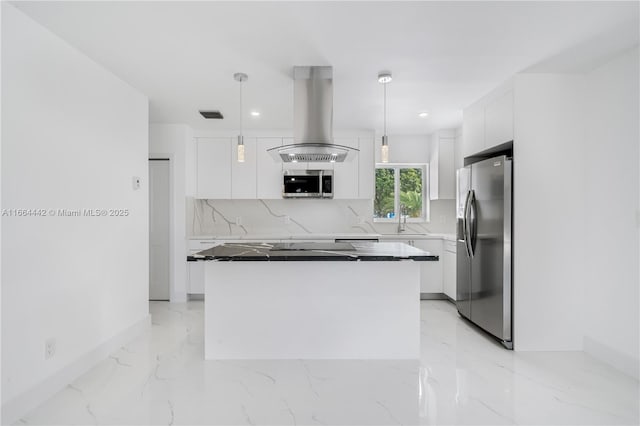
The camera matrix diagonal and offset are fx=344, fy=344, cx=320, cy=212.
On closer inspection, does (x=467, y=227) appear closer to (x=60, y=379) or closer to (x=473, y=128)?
(x=473, y=128)

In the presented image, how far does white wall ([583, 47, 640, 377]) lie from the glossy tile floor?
0.27 m

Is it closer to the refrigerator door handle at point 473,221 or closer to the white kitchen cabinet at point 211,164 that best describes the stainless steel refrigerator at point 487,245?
the refrigerator door handle at point 473,221

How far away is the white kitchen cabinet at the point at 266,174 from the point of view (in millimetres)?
4988

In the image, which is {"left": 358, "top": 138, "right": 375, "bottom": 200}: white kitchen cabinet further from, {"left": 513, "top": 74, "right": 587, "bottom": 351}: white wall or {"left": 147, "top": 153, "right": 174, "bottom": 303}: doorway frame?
{"left": 147, "top": 153, "right": 174, "bottom": 303}: doorway frame

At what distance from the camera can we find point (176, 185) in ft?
15.2

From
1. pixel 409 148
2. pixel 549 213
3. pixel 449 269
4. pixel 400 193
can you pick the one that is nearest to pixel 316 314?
pixel 549 213

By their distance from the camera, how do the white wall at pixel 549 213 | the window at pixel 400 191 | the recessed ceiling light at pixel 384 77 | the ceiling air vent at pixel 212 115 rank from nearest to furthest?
the recessed ceiling light at pixel 384 77
the white wall at pixel 549 213
the ceiling air vent at pixel 212 115
the window at pixel 400 191

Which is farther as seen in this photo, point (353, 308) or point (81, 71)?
point (353, 308)

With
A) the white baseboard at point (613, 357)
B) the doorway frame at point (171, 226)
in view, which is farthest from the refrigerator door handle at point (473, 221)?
the doorway frame at point (171, 226)

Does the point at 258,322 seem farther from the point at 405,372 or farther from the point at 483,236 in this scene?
the point at 483,236

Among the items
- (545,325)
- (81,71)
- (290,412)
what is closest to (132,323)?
(290,412)

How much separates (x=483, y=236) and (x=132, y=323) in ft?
11.4

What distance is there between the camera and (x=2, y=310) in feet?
6.29

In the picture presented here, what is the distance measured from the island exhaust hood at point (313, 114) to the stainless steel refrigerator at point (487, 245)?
1.38 meters
